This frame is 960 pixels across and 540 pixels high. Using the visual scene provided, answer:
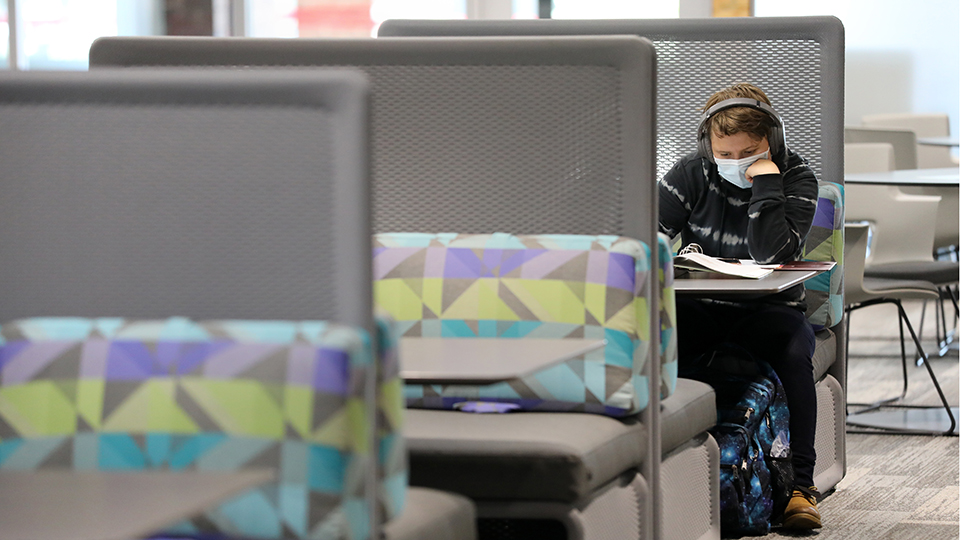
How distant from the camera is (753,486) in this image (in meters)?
2.80

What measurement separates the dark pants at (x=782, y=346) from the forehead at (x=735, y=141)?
39 cm

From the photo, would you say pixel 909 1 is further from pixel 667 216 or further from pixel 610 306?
pixel 610 306

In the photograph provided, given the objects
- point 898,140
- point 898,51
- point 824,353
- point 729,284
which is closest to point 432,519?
point 729,284

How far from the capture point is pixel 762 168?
2.98 metres

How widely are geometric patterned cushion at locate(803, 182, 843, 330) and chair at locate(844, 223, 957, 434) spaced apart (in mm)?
638

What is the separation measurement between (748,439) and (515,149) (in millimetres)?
1000

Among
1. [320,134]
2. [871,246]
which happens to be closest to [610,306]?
[320,134]

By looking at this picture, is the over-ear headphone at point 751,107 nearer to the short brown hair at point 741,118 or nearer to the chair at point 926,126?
the short brown hair at point 741,118

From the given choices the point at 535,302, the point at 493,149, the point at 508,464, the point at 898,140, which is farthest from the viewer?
the point at 898,140

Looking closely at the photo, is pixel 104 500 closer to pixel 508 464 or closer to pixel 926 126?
pixel 508 464

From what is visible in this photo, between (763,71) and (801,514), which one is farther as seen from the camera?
(763,71)

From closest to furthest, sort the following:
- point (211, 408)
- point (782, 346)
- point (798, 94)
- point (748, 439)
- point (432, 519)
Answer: point (211, 408) → point (432, 519) → point (748, 439) → point (782, 346) → point (798, 94)

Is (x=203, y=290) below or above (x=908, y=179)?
above

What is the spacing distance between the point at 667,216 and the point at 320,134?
6.06ft
